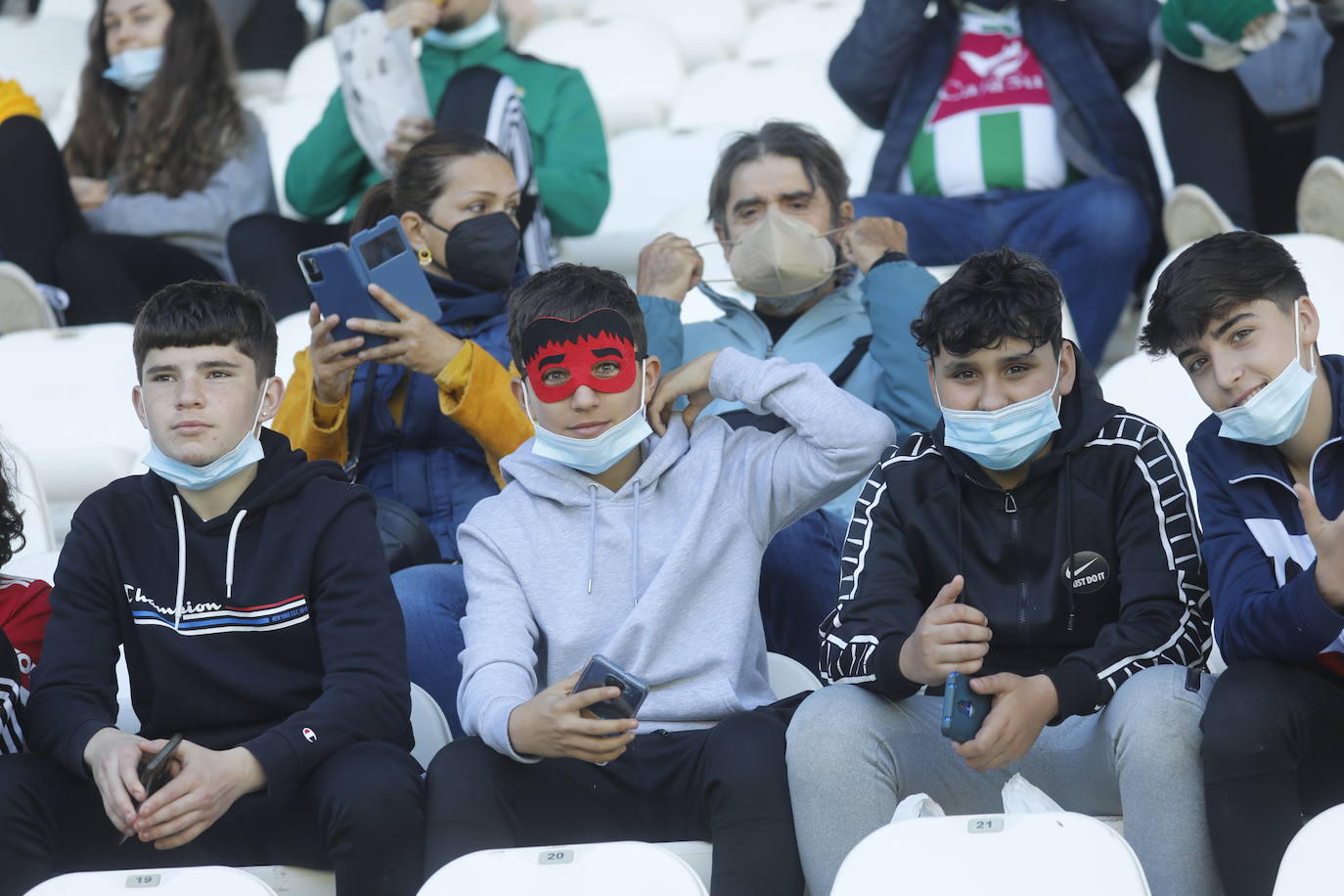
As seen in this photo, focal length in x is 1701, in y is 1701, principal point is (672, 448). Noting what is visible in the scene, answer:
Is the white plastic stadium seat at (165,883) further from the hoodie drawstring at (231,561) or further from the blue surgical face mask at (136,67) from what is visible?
the blue surgical face mask at (136,67)

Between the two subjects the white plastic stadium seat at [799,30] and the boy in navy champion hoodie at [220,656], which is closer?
the boy in navy champion hoodie at [220,656]

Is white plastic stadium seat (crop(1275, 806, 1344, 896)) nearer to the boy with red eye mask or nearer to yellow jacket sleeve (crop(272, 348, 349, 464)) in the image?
the boy with red eye mask

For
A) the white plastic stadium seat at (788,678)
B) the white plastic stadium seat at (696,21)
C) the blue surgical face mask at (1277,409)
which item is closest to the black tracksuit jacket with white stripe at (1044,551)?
the blue surgical face mask at (1277,409)

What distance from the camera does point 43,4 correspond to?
23.0 feet

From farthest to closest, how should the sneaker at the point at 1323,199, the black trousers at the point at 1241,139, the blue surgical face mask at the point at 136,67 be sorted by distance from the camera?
the blue surgical face mask at the point at 136,67, the black trousers at the point at 1241,139, the sneaker at the point at 1323,199

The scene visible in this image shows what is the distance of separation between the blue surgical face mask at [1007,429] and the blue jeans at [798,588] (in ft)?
1.62

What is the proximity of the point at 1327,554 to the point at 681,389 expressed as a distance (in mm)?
1013

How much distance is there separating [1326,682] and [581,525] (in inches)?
41.7

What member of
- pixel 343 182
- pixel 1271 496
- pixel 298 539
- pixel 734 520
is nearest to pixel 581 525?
pixel 734 520

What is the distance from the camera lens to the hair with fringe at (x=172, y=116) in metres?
4.30

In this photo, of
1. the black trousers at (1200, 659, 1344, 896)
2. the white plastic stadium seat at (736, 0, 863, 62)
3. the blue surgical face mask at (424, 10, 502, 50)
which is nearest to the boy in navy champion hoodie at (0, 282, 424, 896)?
the black trousers at (1200, 659, 1344, 896)

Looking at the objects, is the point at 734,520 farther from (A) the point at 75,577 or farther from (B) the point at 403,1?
(B) the point at 403,1

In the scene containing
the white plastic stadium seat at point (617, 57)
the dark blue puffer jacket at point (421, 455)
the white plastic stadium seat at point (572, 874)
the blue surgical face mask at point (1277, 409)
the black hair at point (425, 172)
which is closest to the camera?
the white plastic stadium seat at point (572, 874)

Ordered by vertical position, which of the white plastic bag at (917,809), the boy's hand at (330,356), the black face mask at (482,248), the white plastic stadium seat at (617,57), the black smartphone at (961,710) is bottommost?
the white plastic bag at (917,809)
